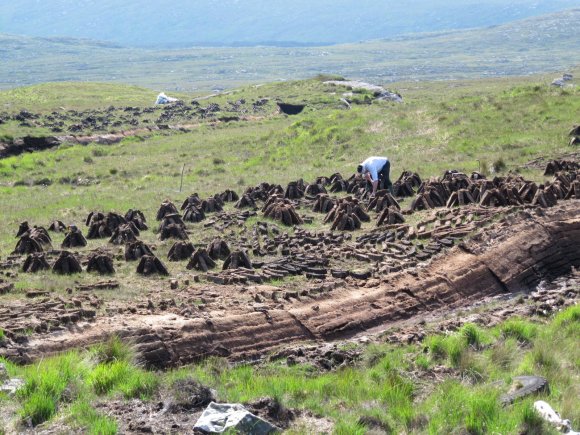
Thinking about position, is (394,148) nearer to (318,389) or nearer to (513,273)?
(513,273)

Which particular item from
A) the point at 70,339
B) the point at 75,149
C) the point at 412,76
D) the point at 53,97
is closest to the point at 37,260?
the point at 70,339

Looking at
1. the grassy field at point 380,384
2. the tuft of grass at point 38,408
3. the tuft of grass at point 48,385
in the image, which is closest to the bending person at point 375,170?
the grassy field at point 380,384

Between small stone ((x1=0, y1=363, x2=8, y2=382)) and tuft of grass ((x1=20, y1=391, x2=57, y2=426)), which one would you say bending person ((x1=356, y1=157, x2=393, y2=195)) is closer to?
small stone ((x1=0, y1=363, x2=8, y2=382))

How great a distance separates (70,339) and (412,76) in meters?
163

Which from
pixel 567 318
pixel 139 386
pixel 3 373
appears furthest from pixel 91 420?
pixel 567 318

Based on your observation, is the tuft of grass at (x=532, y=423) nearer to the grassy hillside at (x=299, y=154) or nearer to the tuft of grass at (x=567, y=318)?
the tuft of grass at (x=567, y=318)

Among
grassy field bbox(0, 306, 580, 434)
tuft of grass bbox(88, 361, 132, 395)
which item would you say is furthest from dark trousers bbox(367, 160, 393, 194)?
tuft of grass bbox(88, 361, 132, 395)

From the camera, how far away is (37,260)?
680 inches

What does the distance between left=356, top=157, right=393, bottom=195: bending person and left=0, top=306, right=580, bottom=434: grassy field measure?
38.9 ft

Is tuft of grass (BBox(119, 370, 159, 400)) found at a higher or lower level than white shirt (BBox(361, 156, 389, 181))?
higher

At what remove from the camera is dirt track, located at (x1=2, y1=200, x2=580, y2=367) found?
12.2 metres

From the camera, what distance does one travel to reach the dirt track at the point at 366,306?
1217 centimetres

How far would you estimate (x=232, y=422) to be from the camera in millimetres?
8188

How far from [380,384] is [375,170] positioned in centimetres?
1439
